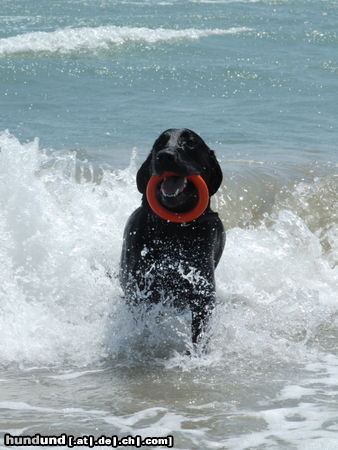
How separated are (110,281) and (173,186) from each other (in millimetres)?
1451

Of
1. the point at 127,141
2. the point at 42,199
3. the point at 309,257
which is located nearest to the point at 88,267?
the point at 42,199

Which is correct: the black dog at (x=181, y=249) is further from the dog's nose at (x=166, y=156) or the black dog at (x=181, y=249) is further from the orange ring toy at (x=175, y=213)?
the dog's nose at (x=166, y=156)

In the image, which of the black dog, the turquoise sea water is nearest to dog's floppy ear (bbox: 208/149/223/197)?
the black dog

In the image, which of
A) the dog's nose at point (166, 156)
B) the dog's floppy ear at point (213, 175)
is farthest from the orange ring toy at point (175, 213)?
the dog's floppy ear at point (213, 175)

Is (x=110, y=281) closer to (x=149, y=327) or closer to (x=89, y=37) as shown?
(x=149, y=327)

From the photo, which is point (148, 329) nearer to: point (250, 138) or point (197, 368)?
point (197, 368)

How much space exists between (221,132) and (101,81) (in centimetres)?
507

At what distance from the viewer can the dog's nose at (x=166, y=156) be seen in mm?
5628

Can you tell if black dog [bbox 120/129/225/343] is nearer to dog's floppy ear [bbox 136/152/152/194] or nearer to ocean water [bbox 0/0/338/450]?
dog's floppy ear [bbox 136/152/152/194]

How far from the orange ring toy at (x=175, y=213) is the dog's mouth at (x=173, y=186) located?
0.03 metres

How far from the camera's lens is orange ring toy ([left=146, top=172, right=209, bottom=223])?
5.79m

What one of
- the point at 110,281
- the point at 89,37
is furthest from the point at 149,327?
the point at 89,37

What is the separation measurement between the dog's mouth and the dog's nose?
15cm

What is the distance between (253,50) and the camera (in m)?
21.5
